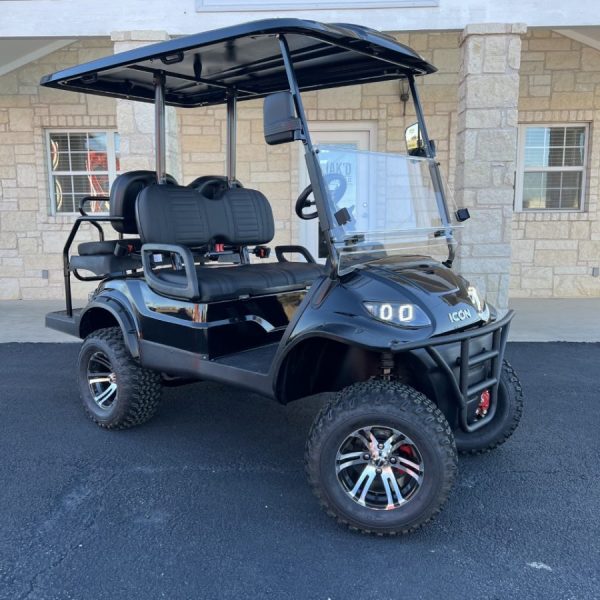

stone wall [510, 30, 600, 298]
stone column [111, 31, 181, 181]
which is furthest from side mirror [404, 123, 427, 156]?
stone wall [510, 30, 600, 298]

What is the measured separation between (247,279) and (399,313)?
1081mm

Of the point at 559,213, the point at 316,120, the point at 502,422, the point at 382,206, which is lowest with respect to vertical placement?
the point at 502,422

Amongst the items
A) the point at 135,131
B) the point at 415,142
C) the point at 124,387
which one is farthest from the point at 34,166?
the point at 415,142

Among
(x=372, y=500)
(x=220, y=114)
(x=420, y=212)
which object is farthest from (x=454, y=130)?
(x=372, y=500)

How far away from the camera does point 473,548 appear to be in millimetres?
2242

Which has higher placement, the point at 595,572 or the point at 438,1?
the point at 438,1

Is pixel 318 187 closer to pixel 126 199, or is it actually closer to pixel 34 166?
pixel 126 199

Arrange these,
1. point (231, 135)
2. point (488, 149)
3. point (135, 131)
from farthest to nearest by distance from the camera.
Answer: point (135, 131) → point (488, 149) → point (231, 135)

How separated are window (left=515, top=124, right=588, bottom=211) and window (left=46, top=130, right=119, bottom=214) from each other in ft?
17.9

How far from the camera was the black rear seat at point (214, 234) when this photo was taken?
303cm

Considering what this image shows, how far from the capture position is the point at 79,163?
7.77 m

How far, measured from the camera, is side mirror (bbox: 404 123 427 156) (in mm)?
3094

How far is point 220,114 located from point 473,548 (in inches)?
254

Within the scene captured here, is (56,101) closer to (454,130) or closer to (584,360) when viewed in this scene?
(454,130)
